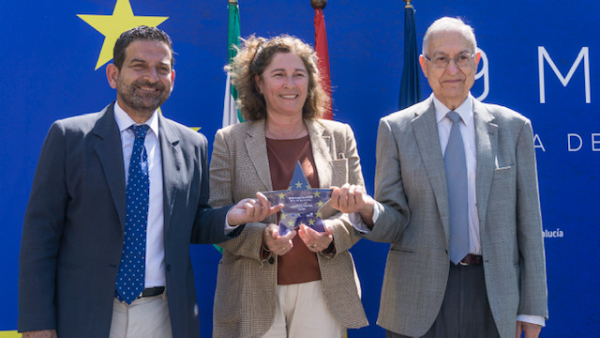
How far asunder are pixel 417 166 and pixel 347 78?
2115 millimetres

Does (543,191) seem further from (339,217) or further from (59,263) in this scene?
(59,263)

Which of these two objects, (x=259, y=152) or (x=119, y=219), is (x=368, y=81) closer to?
(x=259, y=152)

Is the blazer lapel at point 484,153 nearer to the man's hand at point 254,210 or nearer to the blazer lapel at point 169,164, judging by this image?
the man's hand at point 254,210

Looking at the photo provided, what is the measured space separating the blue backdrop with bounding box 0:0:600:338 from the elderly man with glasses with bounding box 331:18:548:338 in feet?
6.09

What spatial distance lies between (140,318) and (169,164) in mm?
688

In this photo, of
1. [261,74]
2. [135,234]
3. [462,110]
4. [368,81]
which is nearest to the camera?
[135,234]

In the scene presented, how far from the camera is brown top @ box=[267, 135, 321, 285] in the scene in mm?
2525

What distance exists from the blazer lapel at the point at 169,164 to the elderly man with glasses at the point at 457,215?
744 millimetres

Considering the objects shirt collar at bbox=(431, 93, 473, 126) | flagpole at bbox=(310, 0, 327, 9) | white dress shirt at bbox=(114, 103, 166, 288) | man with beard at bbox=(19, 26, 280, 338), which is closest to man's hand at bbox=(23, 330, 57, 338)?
man with beard at bbox=(19, 26, 280, 338)

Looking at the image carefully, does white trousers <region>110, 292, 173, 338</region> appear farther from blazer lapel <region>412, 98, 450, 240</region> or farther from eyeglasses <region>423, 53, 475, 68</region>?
eyeglasses <region>423, 53, 475, 68</region>

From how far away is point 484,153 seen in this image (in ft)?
7.58

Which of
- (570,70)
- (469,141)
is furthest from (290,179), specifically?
(570,70)

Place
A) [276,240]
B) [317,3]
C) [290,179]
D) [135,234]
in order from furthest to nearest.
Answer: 1. [317,3]
2. [290,179]
3. [276,240]
4. [135,234]

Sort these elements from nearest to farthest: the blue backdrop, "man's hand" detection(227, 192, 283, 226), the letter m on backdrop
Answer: "man's hand" detection(227, 192, 283, 226) → the blue backdrop → the letter m on backdrop
